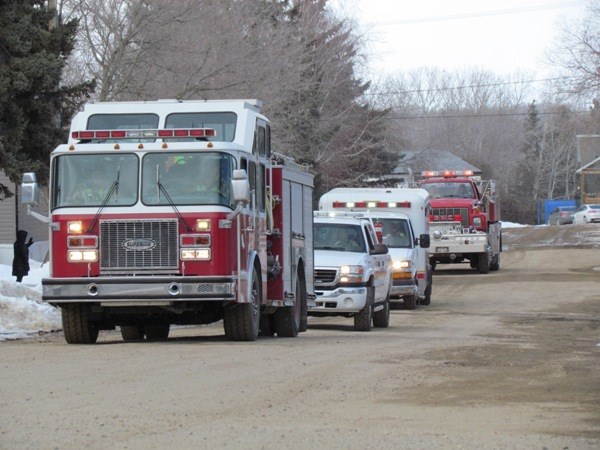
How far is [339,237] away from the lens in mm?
22422

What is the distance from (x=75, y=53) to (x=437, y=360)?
26397 mm

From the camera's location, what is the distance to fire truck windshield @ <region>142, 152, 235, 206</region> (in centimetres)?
1595

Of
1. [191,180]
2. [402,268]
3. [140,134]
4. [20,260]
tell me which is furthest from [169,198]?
[20,260]

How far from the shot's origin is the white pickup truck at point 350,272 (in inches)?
824

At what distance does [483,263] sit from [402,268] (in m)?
14.9

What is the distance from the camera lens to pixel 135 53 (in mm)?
34281

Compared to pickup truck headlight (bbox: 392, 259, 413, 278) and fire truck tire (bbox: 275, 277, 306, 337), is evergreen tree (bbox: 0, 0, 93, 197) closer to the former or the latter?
pickup truck headlight (bbox: 392, 259, 413, 278)

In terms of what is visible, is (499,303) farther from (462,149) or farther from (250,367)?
(462,149)

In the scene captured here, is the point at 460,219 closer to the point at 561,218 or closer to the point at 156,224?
the point at 156,224

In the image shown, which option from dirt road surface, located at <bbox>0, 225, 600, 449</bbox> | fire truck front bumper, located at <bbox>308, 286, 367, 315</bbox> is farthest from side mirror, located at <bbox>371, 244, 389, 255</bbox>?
dirt road surface, located at <bbox>0, 225, 600, 449</bbox>

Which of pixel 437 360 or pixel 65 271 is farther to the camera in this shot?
pixel 65 271

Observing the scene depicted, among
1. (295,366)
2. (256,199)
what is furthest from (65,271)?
(295,366)

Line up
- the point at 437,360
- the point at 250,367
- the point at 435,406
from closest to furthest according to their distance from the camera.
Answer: the point at 435,406
the point at 250,367
the point at 437,360

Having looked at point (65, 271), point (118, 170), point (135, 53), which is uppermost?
point (135, 53)
